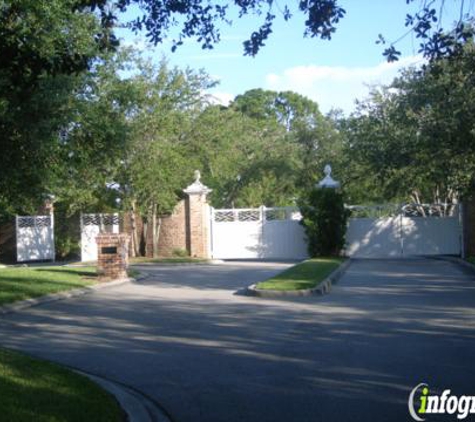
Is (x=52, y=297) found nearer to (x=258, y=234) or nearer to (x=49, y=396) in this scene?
(x=49, y=396)

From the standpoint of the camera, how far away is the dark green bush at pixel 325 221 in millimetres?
27094

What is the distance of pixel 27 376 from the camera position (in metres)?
7.93

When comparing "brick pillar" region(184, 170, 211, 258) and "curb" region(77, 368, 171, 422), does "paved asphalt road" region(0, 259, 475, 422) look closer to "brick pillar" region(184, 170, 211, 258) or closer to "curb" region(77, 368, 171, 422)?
"curb" region(77, 368, 171, 422)

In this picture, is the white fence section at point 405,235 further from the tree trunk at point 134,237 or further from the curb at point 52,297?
the curb at point 52,297

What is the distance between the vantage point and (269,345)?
1005 cm

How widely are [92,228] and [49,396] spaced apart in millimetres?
25495

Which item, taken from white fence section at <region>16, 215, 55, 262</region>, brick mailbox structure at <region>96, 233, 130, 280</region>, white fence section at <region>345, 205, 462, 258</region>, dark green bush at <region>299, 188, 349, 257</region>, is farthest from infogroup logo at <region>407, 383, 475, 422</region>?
white fence section at <region>16, 215, 55, 262</region>

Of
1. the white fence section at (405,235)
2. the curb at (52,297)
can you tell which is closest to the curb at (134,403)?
the curb at (52,297)

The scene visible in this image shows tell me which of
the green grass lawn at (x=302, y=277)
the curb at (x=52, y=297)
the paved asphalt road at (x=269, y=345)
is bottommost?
the paved asphalt road at (x=269, y=345)

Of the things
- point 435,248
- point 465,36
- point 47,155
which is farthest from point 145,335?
point 435,248

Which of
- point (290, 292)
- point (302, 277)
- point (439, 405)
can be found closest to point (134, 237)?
point (302, 277)

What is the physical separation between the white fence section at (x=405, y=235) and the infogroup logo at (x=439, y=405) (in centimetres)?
2145

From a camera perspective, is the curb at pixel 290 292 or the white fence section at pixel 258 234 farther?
the white fence section at pixel 258 234

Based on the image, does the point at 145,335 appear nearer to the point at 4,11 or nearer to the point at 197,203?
the point at 4,11
